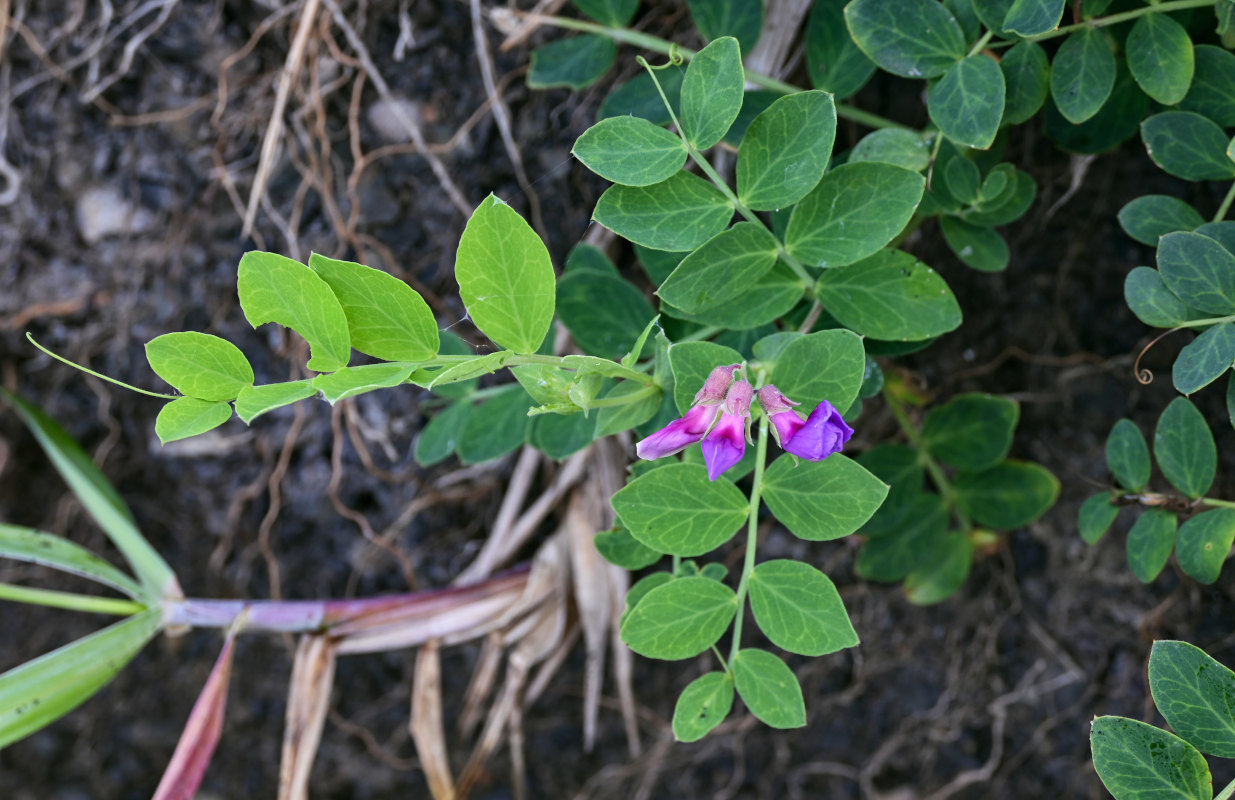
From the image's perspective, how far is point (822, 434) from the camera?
62 centimetres

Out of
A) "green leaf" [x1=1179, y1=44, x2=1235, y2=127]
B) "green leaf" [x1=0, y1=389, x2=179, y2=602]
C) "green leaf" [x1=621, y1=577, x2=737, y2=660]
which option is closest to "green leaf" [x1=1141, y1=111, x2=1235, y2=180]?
"green leaf" [x1=1179, y1=44, x2=1235, y2=127]

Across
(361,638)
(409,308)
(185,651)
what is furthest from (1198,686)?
(185,651)

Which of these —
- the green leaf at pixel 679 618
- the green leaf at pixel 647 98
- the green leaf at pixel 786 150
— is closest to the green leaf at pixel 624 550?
the green leaf at pixel 679 618

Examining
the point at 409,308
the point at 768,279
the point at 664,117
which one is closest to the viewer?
the point at 409,308

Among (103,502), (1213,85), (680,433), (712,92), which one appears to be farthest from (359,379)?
(103,502)

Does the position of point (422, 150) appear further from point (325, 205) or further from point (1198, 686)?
point (1198, 686)

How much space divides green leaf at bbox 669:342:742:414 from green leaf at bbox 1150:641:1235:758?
39 cm

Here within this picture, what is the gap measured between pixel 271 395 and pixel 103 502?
2.86ft

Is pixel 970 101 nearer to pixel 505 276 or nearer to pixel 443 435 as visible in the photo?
pixel 505 276

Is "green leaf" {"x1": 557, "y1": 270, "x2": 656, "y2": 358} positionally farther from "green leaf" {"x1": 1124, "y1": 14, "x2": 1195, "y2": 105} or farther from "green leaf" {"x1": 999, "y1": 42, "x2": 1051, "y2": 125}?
"green leaf" {"x1": 1124, "y1": 14, "x2": 1195, "y2": 105}

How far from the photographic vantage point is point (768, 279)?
806mm

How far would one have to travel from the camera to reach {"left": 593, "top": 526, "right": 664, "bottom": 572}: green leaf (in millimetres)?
859

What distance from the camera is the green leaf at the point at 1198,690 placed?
66cm

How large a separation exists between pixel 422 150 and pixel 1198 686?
3.62 ft
